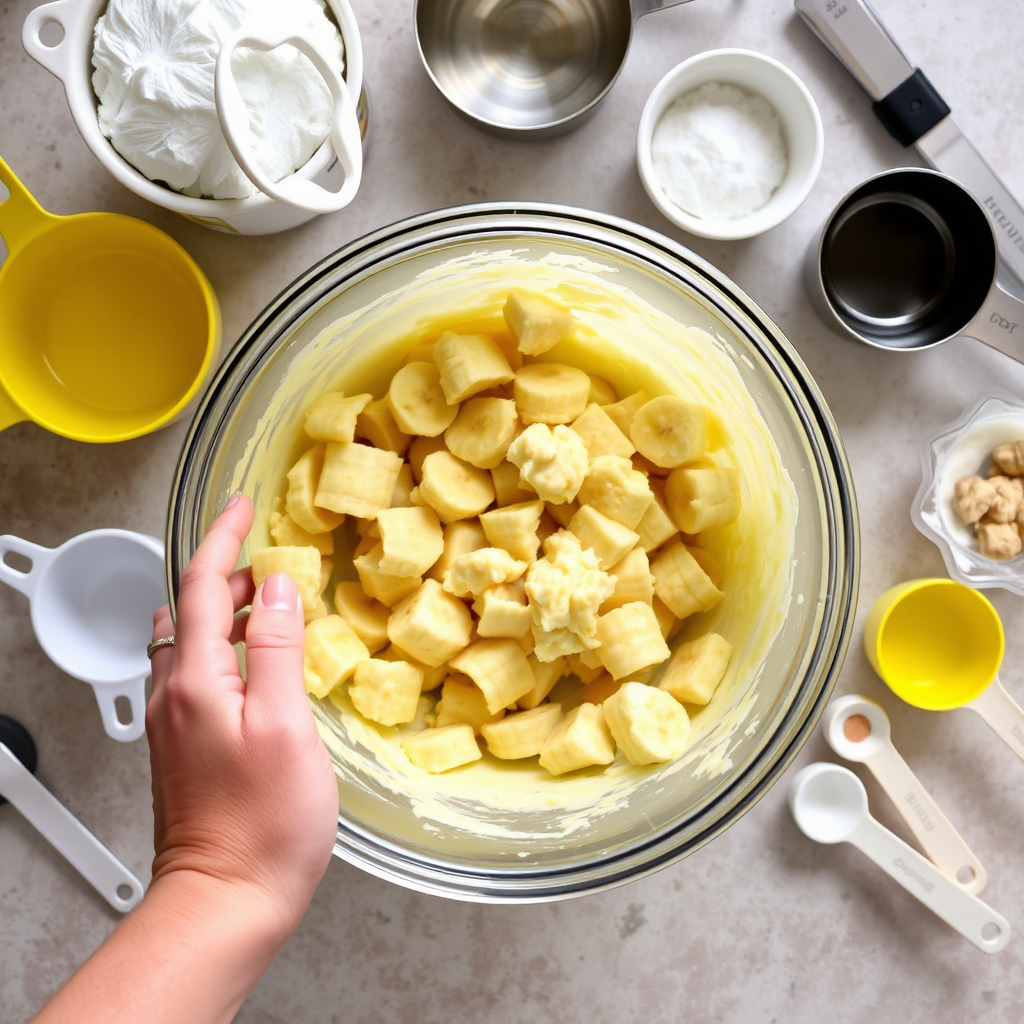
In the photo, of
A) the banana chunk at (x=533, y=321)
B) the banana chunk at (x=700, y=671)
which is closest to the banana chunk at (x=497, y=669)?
the banana chunk at (x=700, y=671)

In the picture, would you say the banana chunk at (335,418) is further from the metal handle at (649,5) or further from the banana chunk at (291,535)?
the metal handle at (649,5)

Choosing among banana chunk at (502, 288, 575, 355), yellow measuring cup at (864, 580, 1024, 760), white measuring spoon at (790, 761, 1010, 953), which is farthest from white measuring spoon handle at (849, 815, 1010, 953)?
banana chunk at (502, 288, 575, 355)

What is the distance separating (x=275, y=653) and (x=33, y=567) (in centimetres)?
80

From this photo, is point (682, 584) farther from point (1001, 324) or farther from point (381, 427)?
point (1001, 324)

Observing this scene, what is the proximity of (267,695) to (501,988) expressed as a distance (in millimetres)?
1034

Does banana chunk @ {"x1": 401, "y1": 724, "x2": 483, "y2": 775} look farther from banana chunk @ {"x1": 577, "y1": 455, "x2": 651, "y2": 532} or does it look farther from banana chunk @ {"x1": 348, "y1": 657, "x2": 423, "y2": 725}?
banana chunk @ {"x1": 577, "y1": 455, "x2": 651, "y2": 532}

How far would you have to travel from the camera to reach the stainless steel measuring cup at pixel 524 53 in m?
1.72

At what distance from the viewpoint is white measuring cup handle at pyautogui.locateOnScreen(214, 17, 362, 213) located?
1293 mm

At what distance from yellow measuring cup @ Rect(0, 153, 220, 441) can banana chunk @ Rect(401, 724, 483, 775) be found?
81cm

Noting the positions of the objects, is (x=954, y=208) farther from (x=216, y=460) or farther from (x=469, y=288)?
(x=216, y=460)

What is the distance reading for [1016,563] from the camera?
1756 millimetres

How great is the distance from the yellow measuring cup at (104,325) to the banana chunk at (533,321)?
0.59m

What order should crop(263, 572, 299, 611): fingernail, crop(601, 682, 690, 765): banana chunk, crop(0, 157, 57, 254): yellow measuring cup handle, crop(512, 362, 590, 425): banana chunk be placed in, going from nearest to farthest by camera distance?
crop(263, 572, 299, 611): fingernail
crop(601, 682, 690, 765): banana chunk
crop(512, 362, 590, 425): banana chunk
crop(0, 157, 57, 254): yellow measuring cup handle

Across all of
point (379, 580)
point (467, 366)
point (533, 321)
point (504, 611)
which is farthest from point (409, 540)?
point (533, 321)
